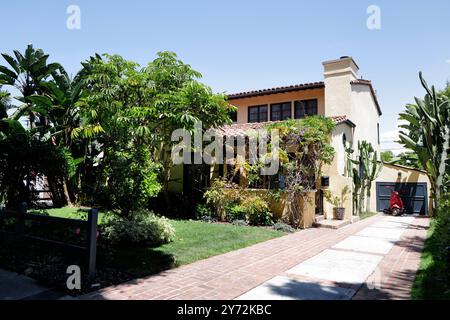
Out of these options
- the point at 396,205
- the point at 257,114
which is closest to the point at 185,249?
the point at 257,114

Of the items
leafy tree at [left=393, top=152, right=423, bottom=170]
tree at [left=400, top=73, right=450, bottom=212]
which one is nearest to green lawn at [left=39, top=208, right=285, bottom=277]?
tree at [left=400, top=73, right=450, bottom=212]

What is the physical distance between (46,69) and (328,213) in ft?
51.5

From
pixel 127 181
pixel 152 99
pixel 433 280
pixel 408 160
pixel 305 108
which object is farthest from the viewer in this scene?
pixel 408 160

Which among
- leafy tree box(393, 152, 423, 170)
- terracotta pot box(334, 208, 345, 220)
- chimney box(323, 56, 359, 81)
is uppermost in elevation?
chimney box(323, 56, 359, 81)

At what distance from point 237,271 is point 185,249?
199 cm

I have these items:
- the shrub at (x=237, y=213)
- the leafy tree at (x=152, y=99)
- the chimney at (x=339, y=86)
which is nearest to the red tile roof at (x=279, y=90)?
the chimney at (x=339, y=86)

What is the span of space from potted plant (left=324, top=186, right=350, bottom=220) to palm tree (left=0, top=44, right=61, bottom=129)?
14121 mm

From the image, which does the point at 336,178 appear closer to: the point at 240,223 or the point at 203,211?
the point at 240,223

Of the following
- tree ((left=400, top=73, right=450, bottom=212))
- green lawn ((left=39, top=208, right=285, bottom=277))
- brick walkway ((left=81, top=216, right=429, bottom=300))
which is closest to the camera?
brick walkway ((left=81, top=216, right=429, bottom=300))

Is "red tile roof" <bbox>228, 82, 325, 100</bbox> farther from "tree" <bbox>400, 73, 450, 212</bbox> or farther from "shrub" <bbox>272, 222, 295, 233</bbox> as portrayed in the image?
"shrub" <bbox>272, 222, 295, 233</bbox>

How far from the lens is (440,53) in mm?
9906

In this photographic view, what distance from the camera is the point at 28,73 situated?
1622 cm

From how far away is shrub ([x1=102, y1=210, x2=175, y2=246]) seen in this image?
835cm
